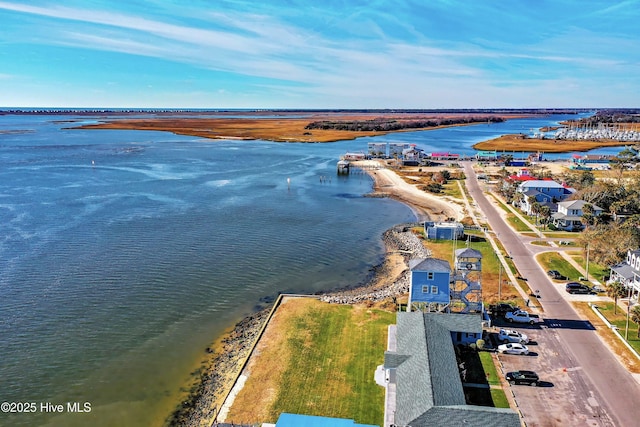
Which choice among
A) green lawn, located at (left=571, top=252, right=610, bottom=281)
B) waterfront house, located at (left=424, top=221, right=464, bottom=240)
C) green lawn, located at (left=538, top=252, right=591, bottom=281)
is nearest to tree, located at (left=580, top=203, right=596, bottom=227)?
green lawn, located at (left=538, top=252, right=591, bottom=281)

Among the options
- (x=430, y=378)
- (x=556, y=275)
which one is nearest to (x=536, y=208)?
(x=556, y=275)

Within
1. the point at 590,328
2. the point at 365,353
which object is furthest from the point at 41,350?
the point at 590,328

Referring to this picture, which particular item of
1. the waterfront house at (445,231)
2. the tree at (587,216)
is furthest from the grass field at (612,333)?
the tree at (587,216)

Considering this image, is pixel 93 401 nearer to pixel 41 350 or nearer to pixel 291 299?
pixel 41 350

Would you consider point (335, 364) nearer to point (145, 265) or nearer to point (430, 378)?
point (430, 378)

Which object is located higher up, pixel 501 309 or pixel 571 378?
pixel 501 309

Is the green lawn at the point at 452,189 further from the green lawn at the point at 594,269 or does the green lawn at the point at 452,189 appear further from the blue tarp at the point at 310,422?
the blue tarp at the point at 310,422
